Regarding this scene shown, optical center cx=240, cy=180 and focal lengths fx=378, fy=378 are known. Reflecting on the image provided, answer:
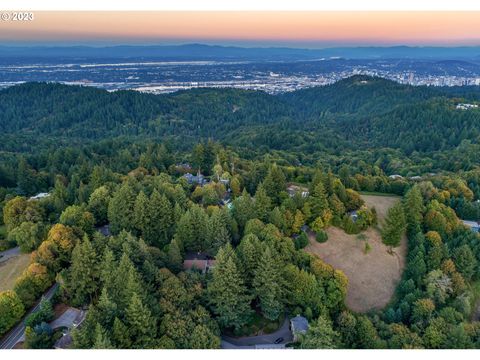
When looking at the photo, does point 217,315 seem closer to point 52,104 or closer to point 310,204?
point 310,204

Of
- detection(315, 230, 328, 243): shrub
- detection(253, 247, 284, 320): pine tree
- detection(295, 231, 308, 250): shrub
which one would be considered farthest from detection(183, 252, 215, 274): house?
detection(315, 230, 328, 243): shrub

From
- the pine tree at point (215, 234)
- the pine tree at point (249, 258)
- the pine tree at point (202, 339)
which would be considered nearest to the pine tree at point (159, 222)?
the pine tree at point (215, 234)

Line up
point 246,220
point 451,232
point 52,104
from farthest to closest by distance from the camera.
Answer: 1. point 52,104
2. point 451,232
3. point 246,220

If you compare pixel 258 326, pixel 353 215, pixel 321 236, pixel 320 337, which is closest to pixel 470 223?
pixel 353 215

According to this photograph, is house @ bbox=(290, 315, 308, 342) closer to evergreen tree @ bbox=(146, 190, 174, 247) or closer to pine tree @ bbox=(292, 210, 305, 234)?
pine tree @ bbox=(292, 210, 305, 234)

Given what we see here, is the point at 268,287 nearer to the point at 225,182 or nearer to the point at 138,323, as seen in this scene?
the point at 138,323

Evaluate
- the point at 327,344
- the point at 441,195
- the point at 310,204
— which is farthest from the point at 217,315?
the point at 441,195

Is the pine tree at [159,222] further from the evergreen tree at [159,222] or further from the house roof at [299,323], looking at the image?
the house roof at [299,323]

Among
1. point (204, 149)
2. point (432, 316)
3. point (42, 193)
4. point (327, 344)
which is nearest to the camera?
point (327, 344)
